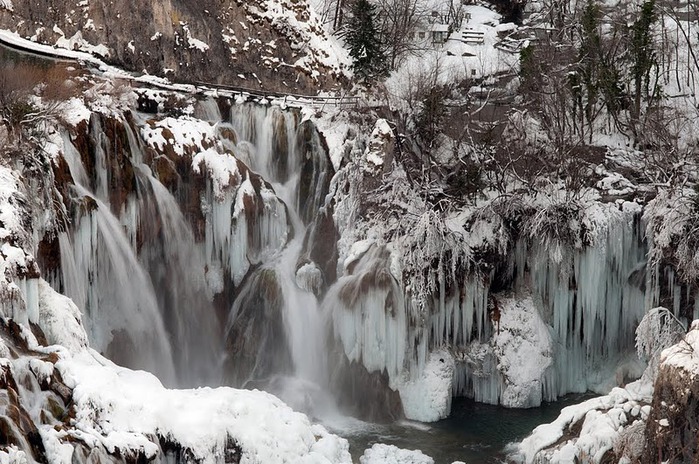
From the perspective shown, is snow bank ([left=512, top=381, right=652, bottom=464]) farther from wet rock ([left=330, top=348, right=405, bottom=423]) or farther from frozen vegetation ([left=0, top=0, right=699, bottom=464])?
wet rock ([left=330, top=348, right=405, bottom=423])

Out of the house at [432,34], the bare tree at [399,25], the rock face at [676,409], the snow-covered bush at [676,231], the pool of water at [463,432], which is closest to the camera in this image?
the rock face at [676,409]

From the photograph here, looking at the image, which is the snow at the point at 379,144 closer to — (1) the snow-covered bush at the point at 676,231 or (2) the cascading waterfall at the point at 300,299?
(2) the cascading waterfall at the point at 300,299

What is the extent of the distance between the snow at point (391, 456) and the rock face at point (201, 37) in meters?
14.7

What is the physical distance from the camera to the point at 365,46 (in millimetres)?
29078

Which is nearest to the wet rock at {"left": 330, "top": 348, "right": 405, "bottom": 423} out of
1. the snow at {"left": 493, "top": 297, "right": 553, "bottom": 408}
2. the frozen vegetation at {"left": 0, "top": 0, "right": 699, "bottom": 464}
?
the frozen vegetation at {"left": 0, "top": 0, "right": 699, "bottom": 464}

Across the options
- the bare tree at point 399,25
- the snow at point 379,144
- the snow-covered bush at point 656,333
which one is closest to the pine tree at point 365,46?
the bare tree at point 399,25

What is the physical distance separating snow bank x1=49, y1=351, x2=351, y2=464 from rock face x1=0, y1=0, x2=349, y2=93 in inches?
609

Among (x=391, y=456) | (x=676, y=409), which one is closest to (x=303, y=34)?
(x=391, y=456)

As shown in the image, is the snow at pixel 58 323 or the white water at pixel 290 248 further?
the white water at pixel 290 248

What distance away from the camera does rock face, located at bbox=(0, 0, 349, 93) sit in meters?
27.3

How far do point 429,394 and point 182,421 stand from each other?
9665 millimetres

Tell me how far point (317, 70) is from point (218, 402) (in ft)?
60.3

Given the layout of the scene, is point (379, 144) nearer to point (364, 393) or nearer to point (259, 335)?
point (259, 335)

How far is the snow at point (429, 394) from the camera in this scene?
862 inches
